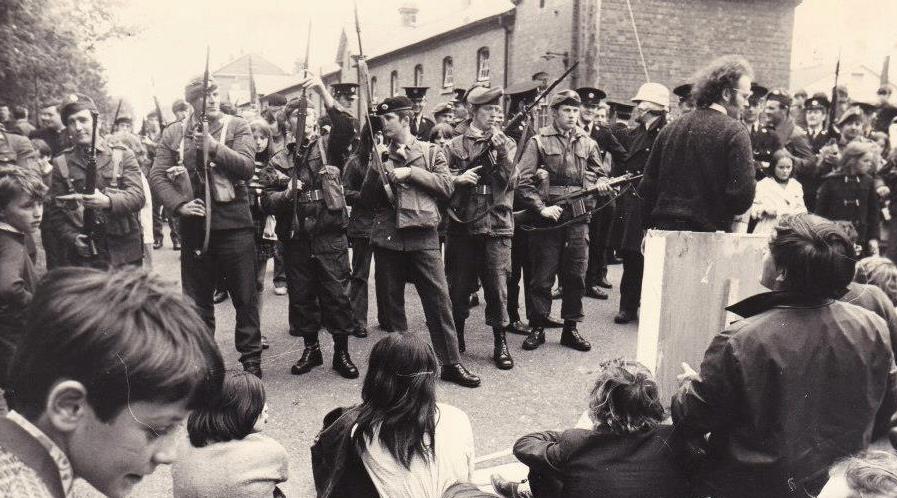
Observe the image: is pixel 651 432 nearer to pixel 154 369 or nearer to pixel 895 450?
pixel 895 450

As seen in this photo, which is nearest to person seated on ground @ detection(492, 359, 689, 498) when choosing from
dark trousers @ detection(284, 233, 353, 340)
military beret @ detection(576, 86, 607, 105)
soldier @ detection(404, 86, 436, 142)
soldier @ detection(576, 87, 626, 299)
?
dark trousers @ detection(284, 233, 353, 340)

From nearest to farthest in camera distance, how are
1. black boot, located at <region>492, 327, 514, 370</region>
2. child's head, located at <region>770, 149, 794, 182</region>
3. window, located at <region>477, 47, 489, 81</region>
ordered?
black boot, located at <region>492, 327, 514, 370</region> < child's head, located at <region>770, 149, 794, 182</region> < window, located at <region>477, 47, 489, 81</region>

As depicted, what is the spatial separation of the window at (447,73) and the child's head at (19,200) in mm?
26679

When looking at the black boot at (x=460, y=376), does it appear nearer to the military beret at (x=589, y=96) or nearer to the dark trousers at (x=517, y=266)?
the dark trousers at (x=517, y=266)

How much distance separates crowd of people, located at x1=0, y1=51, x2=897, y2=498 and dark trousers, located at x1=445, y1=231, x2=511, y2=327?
0.02 meters

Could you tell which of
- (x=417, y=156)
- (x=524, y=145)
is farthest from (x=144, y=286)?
(x=524, y=145)

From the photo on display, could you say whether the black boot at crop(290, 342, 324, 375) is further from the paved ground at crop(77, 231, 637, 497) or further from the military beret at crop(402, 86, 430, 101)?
the military beret at crop(402, 86, 430, 101)

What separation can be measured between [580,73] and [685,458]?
16.8 m

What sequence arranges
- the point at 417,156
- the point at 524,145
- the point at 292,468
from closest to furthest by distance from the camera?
1. the point at 292,468
2. the point at 417,156
3. the point at 524,145

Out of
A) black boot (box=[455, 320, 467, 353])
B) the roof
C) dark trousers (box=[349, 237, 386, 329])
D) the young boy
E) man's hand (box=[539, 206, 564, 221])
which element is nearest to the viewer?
the young boy

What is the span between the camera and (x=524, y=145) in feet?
19.4

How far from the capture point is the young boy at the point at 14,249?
325 cm

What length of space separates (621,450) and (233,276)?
10.8 ft

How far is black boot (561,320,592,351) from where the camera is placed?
5977 mm
